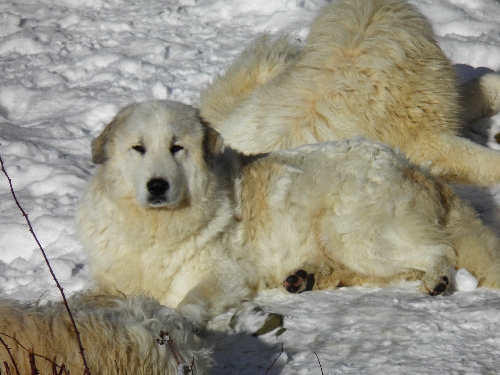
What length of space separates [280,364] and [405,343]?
2.19 ft

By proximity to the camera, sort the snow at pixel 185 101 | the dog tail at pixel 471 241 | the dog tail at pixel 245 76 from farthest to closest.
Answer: the dog tail at pixel 245 76
the dog tail at pixel 471 241
the snow at pixel 185 101

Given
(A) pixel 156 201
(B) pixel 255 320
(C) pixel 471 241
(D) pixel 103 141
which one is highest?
(D) pixel 103 141

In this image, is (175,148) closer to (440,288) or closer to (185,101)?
(440,288)

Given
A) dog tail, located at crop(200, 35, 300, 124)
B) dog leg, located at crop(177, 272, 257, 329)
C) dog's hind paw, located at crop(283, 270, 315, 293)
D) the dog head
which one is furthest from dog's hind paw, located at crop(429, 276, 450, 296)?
dog tail, located at crop(200, 35, 300, 124)

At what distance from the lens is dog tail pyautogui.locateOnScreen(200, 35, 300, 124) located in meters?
6.93

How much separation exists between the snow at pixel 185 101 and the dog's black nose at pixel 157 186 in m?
0.91

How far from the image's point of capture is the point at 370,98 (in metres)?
6.14

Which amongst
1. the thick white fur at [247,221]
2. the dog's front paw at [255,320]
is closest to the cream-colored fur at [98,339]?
the dog's front paw at [255,320]

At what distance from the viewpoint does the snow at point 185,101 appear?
3385 millimetres

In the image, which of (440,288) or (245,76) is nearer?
(440,288)

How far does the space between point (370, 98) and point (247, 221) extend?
79.9 inches

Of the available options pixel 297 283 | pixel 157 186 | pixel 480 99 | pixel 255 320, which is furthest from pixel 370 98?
pixel 255 320

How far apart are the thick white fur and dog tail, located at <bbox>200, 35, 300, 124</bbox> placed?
2038 mm

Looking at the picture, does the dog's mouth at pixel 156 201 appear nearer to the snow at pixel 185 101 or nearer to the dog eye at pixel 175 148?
the dog eye at pixel 175 148
